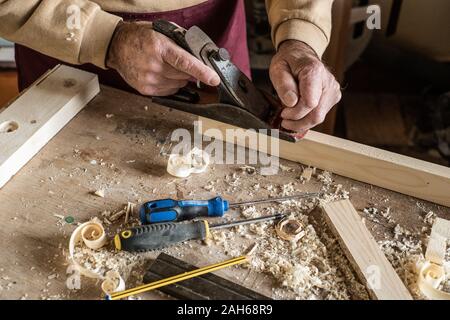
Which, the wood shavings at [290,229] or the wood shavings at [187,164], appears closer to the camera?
the wood shavings at [290,229]

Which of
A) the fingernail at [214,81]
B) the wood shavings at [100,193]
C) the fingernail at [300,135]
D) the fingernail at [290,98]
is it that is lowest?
the wood shavings at [100,193]

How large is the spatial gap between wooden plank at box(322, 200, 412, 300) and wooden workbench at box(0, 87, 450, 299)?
47mm

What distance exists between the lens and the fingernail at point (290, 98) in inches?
48.0

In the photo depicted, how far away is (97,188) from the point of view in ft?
3.85

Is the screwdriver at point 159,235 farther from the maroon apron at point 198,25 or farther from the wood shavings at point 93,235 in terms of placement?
the maroon apron at point 198,25

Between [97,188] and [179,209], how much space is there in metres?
0.21

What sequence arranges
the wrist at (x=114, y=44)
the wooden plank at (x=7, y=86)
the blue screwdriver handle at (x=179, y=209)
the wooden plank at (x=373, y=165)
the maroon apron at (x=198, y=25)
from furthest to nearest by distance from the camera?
the wooden plank at (x=7, y=86) → the maroon apron at (x=198, y=25) → the wrist at (x=114, y=44) → the wooden plank at (x=373, y=165) → the blue screwdriver handle at (x=179, y=209)

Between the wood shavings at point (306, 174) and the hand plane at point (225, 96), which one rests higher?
the hand plane at point (225, 96)

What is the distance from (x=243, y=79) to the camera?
4.08 ft

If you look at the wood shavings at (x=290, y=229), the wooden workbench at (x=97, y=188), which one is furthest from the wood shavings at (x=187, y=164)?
the wood shavings at (x=290, y=229)

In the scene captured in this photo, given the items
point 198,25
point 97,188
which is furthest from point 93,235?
point 198,25

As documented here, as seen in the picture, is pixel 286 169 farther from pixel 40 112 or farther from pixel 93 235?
pixel 40 112

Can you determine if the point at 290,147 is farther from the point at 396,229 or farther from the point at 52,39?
the point at 52,39

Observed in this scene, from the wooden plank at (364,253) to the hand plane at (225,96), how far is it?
0.22 m
